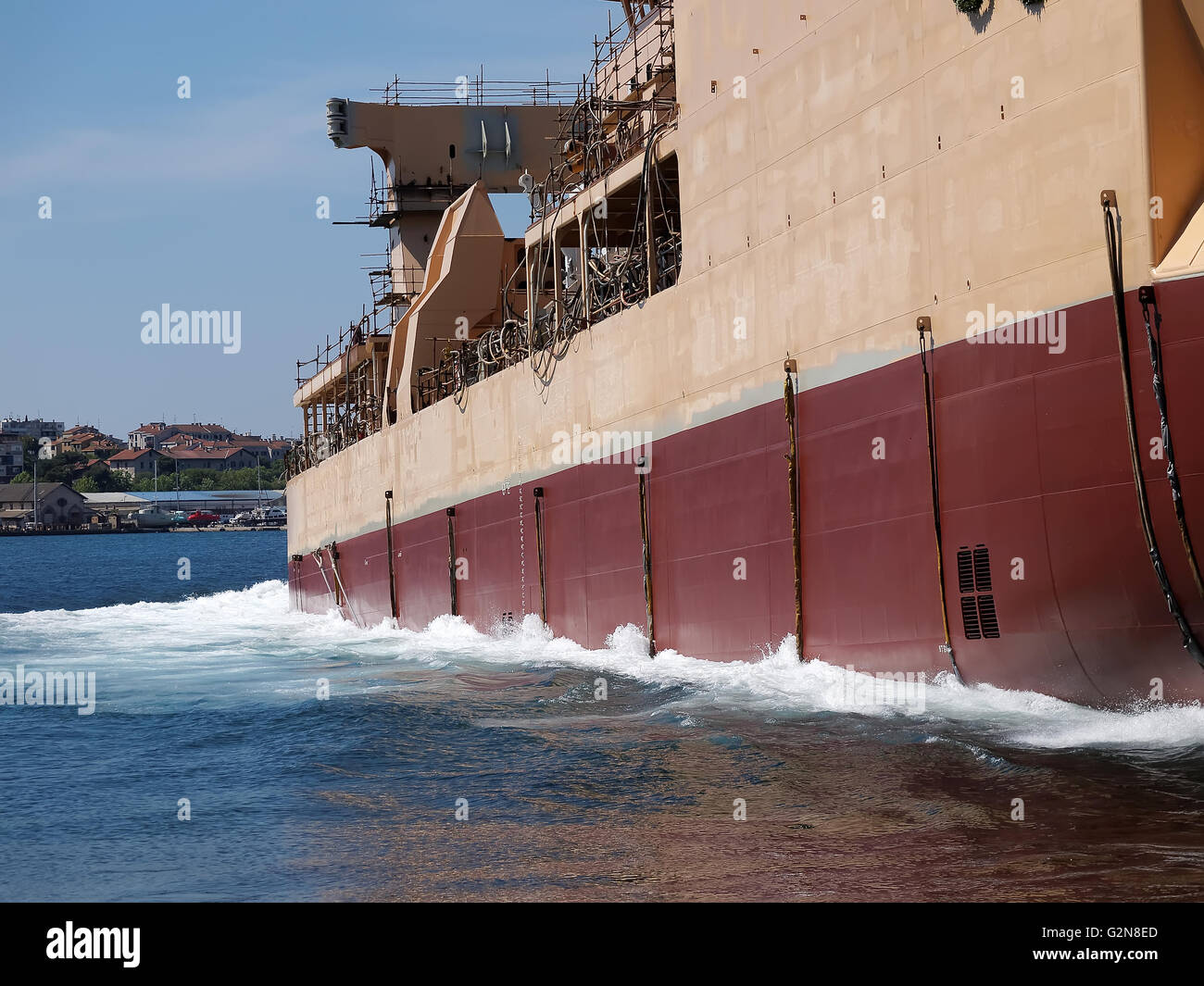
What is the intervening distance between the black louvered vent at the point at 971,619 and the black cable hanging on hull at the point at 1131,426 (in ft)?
5.82

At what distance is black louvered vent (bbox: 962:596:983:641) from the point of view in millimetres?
11242

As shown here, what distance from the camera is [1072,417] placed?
10.3 m

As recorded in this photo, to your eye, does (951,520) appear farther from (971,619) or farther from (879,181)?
(879,181)

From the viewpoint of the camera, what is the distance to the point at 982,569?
36.7 ft

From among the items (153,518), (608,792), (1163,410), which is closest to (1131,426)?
(1163,410)

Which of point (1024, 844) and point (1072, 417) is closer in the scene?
point (1024, 844)

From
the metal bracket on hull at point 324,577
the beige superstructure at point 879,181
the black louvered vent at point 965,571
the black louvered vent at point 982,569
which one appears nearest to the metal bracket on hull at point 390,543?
the metal bracket on hull at point 324,577

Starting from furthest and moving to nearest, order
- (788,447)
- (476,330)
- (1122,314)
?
(476,330), (788,447), (1122,314)

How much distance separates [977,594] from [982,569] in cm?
22

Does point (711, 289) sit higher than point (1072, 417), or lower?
higher

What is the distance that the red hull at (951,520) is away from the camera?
988 cm
